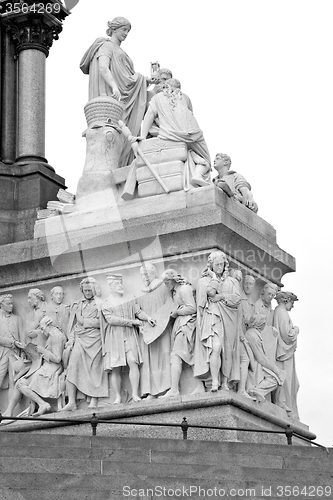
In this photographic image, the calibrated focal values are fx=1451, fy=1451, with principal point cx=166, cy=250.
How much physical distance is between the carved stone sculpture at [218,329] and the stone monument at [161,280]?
0.02 meters

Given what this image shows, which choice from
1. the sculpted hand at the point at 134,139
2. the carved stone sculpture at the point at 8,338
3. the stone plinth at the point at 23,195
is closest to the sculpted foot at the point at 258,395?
the carved stone sculpture at the point at 8,338

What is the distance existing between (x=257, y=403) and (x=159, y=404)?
1780 millimetres

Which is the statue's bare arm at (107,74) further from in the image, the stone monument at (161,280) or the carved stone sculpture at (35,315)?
the carved stone sculpture at (35,315)

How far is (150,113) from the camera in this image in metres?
27.6

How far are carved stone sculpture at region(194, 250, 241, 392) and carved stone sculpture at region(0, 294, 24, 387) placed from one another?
3828 mm

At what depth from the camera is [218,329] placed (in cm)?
2462

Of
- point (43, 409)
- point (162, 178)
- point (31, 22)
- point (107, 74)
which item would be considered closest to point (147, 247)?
point (162, 178)

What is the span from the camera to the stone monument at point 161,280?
24.9 m

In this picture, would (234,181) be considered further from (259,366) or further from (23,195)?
(23,195)

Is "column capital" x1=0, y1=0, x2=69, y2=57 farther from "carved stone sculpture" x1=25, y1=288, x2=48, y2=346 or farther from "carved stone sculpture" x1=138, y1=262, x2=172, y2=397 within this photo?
"carved stone sculpture" x1=138, y1=262, x2=172, y2=397

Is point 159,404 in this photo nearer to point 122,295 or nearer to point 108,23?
point 122,295

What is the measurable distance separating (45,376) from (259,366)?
12.7 ft

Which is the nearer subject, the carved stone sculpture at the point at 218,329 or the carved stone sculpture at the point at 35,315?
the carved stone sculpture at the point at 218,329

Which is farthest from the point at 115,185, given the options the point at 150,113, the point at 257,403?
the point at 257,403
